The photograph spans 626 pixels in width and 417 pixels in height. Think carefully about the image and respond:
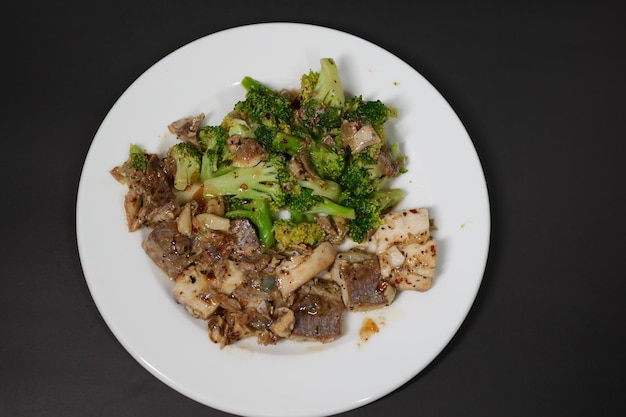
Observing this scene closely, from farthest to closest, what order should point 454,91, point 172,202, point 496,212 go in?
→ point 454,91, point 496,212, point 172,202

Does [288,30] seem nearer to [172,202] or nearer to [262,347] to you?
[172,202]

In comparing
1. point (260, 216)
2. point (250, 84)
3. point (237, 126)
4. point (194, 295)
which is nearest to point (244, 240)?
point (260, 216)

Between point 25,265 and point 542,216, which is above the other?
point 542,216

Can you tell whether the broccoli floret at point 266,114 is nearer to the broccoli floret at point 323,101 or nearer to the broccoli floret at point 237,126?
the broccoli floret at point 237,126

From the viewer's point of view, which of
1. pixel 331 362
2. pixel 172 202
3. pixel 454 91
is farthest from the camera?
pixel 454 91

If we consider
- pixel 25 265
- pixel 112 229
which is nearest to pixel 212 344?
pixel 112 229

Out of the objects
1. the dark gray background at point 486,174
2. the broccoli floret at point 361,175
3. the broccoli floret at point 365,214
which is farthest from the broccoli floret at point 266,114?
the dark gray background at point 486,174

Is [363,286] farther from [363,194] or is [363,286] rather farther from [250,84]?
[250,84]

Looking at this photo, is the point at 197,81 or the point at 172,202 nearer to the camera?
the point at 172,202

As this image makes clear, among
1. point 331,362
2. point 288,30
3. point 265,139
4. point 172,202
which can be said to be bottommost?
point 331,362
